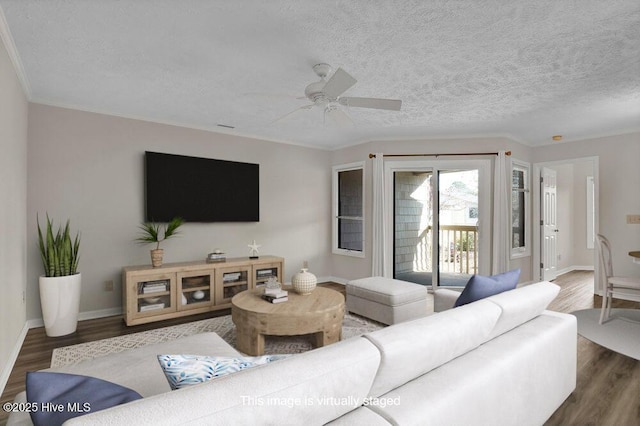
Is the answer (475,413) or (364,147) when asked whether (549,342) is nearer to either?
(475,413)

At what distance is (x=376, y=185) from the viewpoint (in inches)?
203

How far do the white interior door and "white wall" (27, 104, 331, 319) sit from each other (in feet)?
14.7

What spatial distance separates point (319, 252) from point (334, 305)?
3.06m

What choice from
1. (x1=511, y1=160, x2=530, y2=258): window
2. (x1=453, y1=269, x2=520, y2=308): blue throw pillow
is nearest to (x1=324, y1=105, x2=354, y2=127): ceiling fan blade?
(x1=453, y1=269, x2=520, y2=308): blue throw pillow

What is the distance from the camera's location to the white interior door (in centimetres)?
554

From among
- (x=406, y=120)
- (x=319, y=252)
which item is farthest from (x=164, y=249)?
(x=406, y=120)

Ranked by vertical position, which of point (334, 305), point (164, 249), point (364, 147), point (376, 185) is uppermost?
point (364, 147)

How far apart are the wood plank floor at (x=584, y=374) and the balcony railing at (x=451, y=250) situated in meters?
1.46

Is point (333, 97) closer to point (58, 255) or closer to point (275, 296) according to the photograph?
point (275, 296)

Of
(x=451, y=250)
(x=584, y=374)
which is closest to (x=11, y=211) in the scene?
(x=584, y=374)

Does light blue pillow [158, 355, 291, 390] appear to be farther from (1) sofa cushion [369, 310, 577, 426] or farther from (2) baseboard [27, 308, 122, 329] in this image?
(2) baseboard [27, 308, 122, 329]

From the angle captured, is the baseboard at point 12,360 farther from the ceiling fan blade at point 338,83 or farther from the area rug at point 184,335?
the ceiling fan blade at point 338,83

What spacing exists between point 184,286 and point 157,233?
754 millimetres

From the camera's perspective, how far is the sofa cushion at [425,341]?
109 cm
